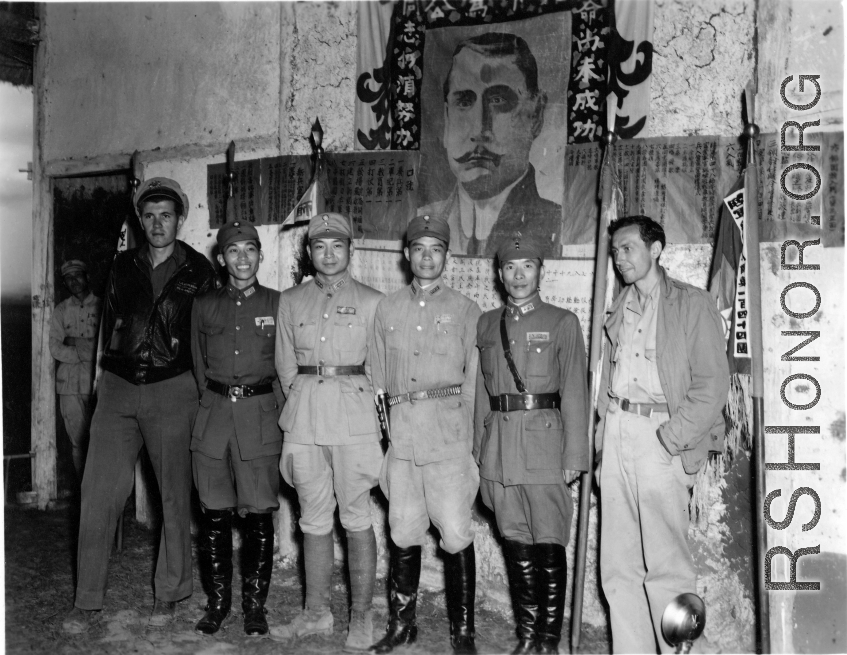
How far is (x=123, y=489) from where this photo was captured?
4352 mm

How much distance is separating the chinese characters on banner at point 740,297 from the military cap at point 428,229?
5.04ft

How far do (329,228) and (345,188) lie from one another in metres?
1.21

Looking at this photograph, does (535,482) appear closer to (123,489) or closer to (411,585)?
(411,585)

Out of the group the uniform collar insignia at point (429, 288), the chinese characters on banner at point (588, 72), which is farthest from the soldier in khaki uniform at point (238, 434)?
the chinese characters on banner at point (588, 72)

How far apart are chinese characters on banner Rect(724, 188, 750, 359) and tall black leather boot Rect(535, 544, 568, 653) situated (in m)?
1.38

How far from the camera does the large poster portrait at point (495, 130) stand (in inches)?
177

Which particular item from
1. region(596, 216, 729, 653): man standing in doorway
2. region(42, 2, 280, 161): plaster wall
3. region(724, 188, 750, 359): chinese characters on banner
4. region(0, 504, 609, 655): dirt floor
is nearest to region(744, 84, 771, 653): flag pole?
region(724, 188, 750, 359): chinese characters on banner

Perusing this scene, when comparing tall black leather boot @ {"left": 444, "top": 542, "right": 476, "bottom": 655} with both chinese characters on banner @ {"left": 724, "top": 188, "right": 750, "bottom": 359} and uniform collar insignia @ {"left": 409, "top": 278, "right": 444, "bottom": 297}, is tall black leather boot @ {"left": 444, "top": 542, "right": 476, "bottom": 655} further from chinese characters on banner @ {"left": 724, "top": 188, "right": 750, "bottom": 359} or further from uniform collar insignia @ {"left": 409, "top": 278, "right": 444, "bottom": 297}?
chinese characters on banner @ {"left": 724, "top": 188, "right": 750, "bottom": 359}

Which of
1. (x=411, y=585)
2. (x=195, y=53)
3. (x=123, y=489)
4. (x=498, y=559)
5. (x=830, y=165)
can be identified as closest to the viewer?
(x=830, y=165)

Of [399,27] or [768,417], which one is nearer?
[768,417]

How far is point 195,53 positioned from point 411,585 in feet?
15.1

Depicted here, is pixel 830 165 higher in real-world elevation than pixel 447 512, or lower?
higher

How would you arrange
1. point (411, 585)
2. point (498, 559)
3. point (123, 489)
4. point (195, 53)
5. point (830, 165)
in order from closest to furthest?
1. point (830, 165)
2. point (411, 585)
3. point (123, 489)
4. point (498, 559)
5. point (195, 53)

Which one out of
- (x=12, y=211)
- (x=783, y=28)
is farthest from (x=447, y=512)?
(x=12, y=211)
